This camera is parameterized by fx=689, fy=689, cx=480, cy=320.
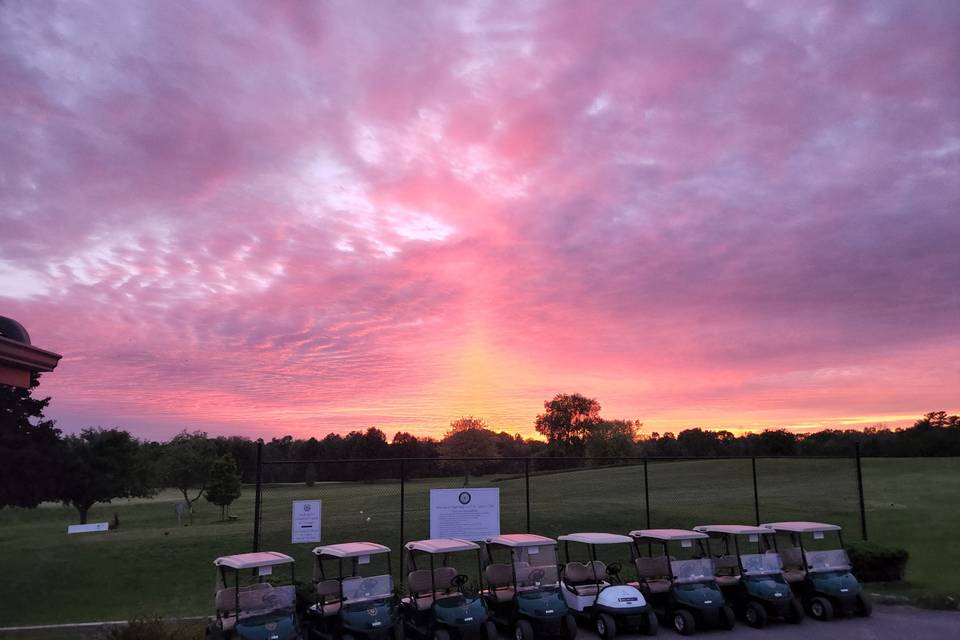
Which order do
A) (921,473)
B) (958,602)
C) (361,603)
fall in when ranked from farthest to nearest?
(921,473)
(958,602)
(361,603)

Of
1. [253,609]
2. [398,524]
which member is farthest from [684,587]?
[398,524]

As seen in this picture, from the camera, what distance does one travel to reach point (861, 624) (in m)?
12.8

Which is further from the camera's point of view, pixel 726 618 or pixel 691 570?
pixel 691 570

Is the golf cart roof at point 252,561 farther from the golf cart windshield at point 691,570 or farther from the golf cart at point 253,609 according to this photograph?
the golf cart windshield at point 691,570

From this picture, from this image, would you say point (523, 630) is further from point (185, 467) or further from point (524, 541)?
point (185, 467)

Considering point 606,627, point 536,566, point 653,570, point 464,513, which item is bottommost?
point 606,627

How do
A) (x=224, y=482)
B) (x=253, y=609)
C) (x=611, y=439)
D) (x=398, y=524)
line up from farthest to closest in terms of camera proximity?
(x=611, y=439)
(x=224, y=482)
(x=398, y=524)
(x=253, y=609)

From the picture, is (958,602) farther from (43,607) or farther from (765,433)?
(765,433)

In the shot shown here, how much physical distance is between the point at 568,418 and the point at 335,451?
31971 mm

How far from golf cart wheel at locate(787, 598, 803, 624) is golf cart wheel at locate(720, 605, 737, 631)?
3.94 ft

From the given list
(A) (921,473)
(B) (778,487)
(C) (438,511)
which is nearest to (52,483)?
(C) (438,511)

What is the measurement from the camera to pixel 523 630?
1139 centimetres

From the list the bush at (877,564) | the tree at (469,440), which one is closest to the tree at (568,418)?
the tree at (469,440)

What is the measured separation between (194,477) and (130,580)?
36.1 m
